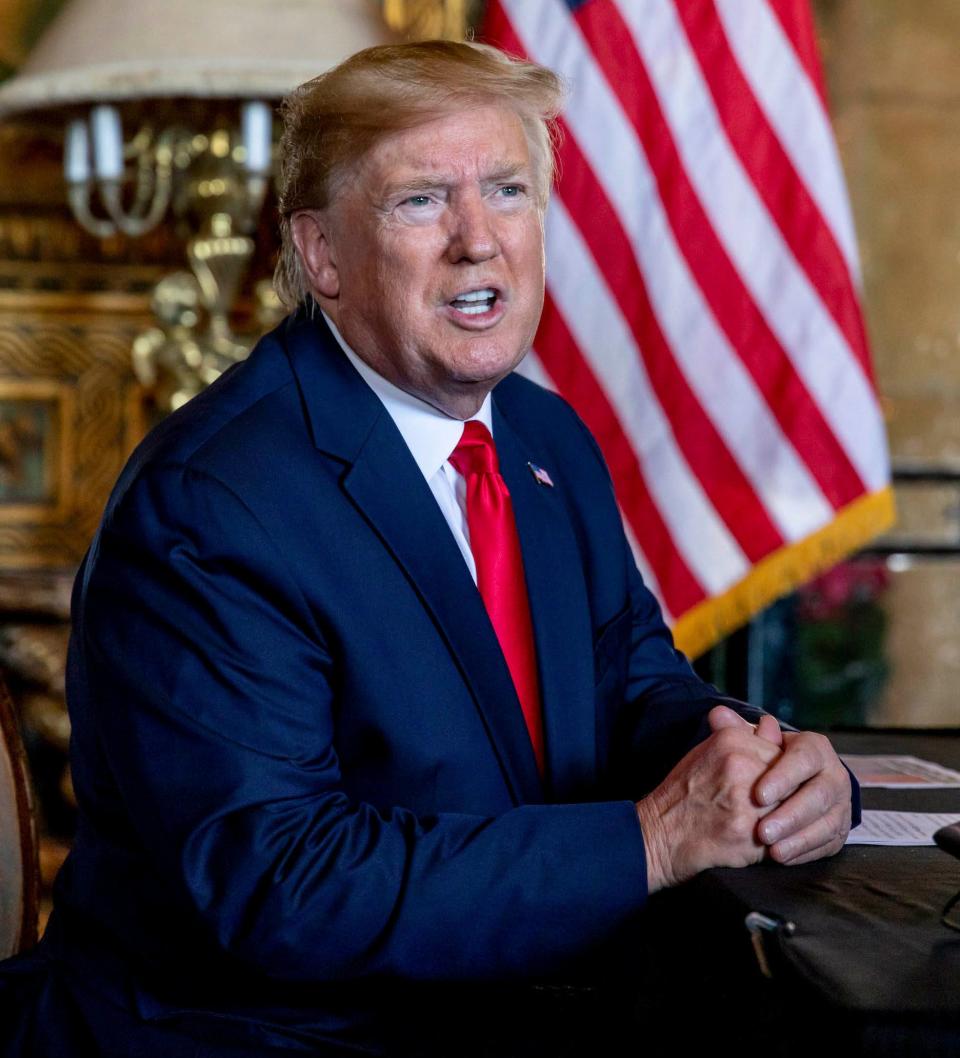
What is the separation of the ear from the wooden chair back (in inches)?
21.8

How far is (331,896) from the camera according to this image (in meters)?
1.17

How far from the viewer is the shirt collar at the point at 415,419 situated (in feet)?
5.12

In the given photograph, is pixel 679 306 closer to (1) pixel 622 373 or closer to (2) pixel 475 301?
Answer: (1) pixel 622 373

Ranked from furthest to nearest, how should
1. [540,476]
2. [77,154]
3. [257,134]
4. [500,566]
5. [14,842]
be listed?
[77,154], [257,134], [540,476], [500,566], [14,842]

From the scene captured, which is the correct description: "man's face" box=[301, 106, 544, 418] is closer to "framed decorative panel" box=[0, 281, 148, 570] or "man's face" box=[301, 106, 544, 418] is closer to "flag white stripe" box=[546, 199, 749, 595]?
"flag white stripe" box=[546, 199, 749, 595]

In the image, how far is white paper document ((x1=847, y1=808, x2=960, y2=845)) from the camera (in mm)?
1309

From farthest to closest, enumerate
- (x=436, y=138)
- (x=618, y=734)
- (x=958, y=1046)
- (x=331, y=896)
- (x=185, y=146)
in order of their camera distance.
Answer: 1. (x=185, y=146)
2. (x=618, y=734)
3. (x=436, y=138)
4. (x=331, y=896)
5. (x=958, y=1046)

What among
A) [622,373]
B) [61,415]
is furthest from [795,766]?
[61,415]

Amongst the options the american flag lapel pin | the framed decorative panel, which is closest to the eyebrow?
the american flag lapel pin

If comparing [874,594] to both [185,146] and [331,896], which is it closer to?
[185,146]

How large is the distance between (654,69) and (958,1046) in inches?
89.4

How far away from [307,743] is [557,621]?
1.29 ft

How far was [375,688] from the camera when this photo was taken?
4.35 ft

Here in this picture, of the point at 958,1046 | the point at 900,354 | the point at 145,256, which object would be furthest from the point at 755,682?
the point at 958,1046
